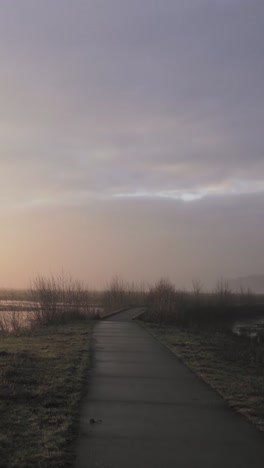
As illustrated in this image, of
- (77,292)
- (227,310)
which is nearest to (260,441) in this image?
(77,292)

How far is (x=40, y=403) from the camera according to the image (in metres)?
8.02

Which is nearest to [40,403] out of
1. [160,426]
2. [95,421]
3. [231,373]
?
[95,421]

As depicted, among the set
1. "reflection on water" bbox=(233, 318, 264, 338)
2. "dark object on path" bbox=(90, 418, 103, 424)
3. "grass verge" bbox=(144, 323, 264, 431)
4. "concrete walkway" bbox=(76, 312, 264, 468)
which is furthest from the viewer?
"reflection on water" bbox=(233, 318, 264, 338)

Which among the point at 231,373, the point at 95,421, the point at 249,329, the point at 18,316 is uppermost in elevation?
the point at 18,316

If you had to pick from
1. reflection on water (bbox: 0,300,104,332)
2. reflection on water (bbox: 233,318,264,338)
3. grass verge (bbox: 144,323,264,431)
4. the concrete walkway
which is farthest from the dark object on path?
reflection on water (bbox: 233,318,264,338)

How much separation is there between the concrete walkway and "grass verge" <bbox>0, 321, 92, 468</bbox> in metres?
0.22

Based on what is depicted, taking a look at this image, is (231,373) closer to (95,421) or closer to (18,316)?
(95,421)

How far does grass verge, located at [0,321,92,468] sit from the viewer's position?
5.66 metres

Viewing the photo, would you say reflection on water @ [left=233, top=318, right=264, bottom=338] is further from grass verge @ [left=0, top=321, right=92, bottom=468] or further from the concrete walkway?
the concrete walkway

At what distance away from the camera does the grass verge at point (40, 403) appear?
5.66 metres

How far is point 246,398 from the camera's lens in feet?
28.9

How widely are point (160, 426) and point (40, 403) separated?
→ 2.08m

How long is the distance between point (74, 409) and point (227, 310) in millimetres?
48060

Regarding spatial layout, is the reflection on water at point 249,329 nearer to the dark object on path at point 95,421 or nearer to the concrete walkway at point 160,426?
the concrete walkway at point 160,426
